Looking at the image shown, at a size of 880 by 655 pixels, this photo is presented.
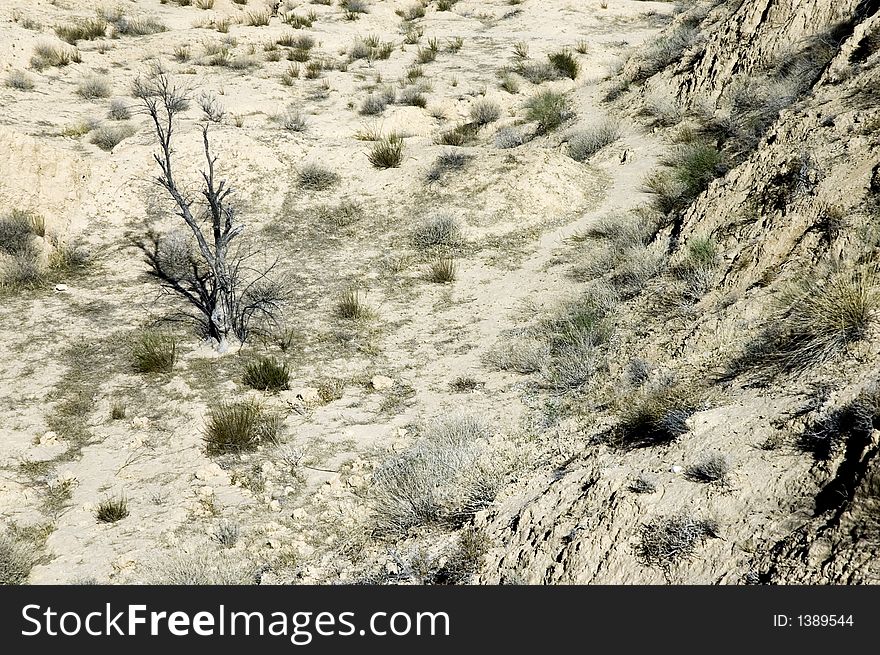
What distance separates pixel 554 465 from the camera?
468 centimetres

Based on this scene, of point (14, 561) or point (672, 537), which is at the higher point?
point (672, 537)

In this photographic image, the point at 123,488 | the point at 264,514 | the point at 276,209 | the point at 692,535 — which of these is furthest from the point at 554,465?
the point at 276,209

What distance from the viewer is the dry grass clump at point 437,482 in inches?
183

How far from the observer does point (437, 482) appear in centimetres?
486

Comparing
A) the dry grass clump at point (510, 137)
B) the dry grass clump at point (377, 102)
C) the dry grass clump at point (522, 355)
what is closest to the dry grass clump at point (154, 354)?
the dry grass clump at point (522, 355)

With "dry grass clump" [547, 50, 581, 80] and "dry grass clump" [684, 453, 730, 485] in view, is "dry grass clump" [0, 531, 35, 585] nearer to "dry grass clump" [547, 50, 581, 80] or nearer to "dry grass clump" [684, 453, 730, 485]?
"dry grass clump" [684, 453, 730, 485]

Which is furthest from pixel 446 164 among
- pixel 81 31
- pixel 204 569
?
pixel 81 31

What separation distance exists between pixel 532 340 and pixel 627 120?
6.14 meters

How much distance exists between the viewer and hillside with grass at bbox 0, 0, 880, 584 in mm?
3910

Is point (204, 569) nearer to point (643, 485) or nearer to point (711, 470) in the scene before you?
point (643, 485)

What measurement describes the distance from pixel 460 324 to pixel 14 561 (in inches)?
177

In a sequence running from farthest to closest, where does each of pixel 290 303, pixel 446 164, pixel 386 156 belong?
1. pixel 386 156
2. pixel 446 164
3. pixel 290 303

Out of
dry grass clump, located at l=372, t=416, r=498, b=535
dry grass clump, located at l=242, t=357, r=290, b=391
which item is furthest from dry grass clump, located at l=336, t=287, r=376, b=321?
dry grass clump, located at l=372, t=416, r=498, b=535

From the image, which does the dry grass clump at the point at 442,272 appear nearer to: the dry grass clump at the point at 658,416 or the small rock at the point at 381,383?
the small rock at the point at 381,383
